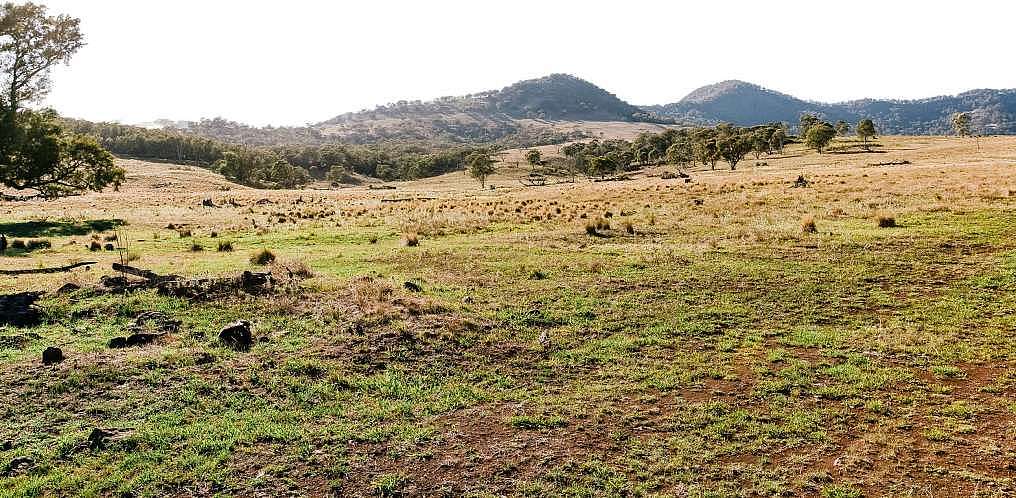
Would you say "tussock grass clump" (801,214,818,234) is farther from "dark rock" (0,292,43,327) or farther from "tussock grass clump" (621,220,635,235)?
"dark rock" (0,292,43,327)

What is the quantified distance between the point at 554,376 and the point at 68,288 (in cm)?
1443

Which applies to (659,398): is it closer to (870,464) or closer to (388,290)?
(870,464)

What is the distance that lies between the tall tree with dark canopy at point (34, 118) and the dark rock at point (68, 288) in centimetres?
2553

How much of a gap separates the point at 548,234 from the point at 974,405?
18135 mm

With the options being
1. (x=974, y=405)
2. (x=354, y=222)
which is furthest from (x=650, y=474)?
(x=354, y=222)

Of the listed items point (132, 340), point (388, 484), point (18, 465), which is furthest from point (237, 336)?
point (388, 484)

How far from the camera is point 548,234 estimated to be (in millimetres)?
26344

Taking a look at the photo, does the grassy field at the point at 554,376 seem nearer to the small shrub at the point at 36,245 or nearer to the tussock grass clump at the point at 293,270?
the tussock grass clump at the point at 293,270

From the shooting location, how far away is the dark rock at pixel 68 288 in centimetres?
1598

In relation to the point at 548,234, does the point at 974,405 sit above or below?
below

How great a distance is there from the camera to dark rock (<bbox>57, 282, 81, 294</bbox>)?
52.4 ft

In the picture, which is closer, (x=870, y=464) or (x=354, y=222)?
(x=870, y=464)

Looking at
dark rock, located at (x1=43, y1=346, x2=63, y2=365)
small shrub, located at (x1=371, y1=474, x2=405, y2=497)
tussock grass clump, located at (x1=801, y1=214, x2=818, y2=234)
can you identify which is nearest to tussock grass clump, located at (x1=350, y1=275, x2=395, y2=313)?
dark rock, located at (x1=43, y1=346, x2=63, y2=365)

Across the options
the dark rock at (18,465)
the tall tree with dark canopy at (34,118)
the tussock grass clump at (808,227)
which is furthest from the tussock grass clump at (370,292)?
the tall tree with dark canopy at (34,118)
